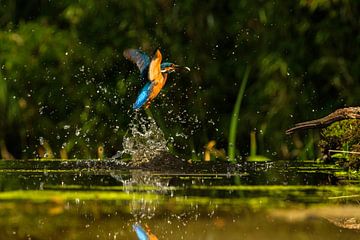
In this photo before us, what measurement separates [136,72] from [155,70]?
3281mm

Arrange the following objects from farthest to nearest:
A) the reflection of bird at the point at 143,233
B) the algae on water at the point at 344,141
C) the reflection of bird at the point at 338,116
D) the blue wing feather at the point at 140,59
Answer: the blue wing feather at the point at 140,59 → the algae on water at the point at 344,141 → the reflection of bird at the point at 338,116 → the reflection of bird at the point at 143,233

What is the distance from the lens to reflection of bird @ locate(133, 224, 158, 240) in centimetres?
454

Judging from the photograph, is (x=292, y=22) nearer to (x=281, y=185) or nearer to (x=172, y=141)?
(x=172, y=141)

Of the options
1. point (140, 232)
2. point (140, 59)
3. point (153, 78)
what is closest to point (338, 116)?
point (153, 78)

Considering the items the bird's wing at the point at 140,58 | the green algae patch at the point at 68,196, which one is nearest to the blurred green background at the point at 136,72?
the bird's wing at the point at 140,58

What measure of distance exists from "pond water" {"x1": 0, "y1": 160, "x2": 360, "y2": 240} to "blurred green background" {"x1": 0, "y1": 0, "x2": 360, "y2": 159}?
2313 mm

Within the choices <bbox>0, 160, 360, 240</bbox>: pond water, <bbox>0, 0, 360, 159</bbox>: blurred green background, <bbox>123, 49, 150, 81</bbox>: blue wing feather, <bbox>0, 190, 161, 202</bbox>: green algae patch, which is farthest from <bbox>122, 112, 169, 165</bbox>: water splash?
<bbox>0, 190, 161, 202</bbox>: green algae patch

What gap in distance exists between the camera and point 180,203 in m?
6.09

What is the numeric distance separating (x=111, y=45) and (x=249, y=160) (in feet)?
7.37

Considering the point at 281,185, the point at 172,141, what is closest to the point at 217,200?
the point at 281,185

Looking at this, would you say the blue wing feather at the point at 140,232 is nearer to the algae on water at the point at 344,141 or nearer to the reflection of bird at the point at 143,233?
the reflection of bird at the point at 143,233

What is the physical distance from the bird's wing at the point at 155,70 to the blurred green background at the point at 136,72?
268 cm

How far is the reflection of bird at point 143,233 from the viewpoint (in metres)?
4.54

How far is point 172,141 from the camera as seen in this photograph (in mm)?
11648
